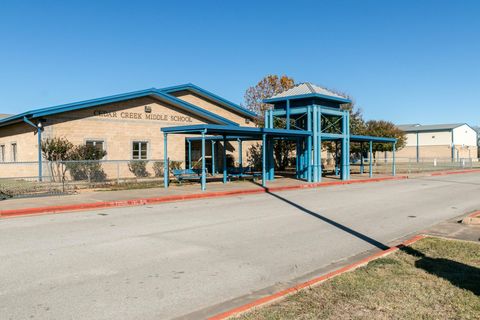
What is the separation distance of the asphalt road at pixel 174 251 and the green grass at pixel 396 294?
0.71m

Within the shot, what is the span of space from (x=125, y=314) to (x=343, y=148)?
23.4 metres

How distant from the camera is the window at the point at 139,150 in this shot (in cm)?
2662

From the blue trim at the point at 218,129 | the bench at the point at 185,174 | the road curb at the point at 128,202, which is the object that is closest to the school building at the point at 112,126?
the bench at the point at 185,174

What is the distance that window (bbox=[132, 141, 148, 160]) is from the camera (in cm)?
2662

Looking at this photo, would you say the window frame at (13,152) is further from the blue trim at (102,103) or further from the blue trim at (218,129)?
the blue trim at (218,129)

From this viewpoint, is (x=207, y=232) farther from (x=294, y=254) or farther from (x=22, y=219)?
(x=22, y=219)

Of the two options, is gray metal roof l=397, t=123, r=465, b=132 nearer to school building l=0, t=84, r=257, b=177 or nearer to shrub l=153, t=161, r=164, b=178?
school building l=0, t=84, r=257, b=177

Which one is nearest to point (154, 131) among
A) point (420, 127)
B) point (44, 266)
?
point (44, 266)

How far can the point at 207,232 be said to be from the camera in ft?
31.2

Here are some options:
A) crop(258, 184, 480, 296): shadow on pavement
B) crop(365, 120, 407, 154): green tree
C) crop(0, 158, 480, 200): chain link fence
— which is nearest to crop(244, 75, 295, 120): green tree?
crop(365, 120, 407, 154): green tree

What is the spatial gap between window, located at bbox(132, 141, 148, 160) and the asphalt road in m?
13.2

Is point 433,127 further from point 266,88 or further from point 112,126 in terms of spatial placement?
point 112,126

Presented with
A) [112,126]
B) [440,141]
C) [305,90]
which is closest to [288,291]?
[305,90]

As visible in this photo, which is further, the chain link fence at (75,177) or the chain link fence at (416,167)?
the chain link fence at (416,167)
